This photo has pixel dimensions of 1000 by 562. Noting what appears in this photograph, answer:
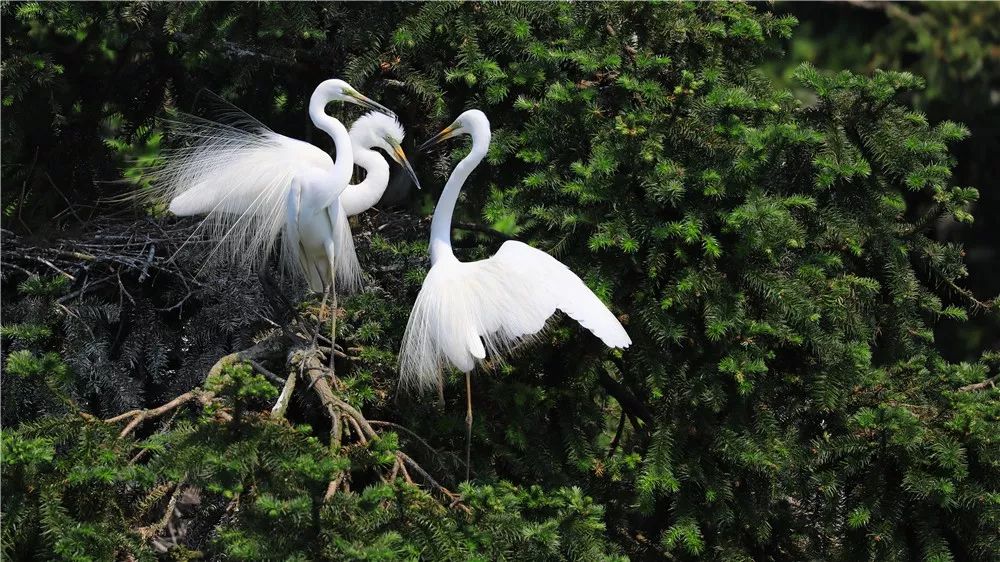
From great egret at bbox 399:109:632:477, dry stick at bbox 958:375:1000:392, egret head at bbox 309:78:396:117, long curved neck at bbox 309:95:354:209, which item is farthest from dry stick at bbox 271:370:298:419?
dry stick at bbox 958:375:1000:392

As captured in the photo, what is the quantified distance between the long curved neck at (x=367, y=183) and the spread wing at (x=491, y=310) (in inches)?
17.4

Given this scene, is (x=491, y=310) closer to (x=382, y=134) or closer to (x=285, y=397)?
(x=285, y=397)

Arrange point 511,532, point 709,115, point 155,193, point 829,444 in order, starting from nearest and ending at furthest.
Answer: point 511,532
point 829,444
point 709,115
point 155,193

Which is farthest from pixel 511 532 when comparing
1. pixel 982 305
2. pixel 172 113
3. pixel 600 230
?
pixel 172 113

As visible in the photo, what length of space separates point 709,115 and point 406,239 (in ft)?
3.22

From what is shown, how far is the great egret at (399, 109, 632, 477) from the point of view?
2.44 m

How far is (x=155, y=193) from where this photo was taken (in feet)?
10.2

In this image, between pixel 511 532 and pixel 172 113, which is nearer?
pixel 511 532

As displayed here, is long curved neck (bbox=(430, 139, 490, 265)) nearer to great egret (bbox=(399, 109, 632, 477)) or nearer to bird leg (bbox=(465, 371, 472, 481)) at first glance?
great egret (bbox=(399, 109, 632, 477))

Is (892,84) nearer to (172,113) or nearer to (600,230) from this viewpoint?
(600,230)

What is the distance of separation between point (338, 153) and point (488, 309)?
621mm

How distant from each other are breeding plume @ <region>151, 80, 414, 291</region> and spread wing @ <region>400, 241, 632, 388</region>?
14.8 inches

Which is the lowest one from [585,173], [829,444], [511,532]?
[511,532]

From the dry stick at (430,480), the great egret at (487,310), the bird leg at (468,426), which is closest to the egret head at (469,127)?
the great egret at (487,310)
